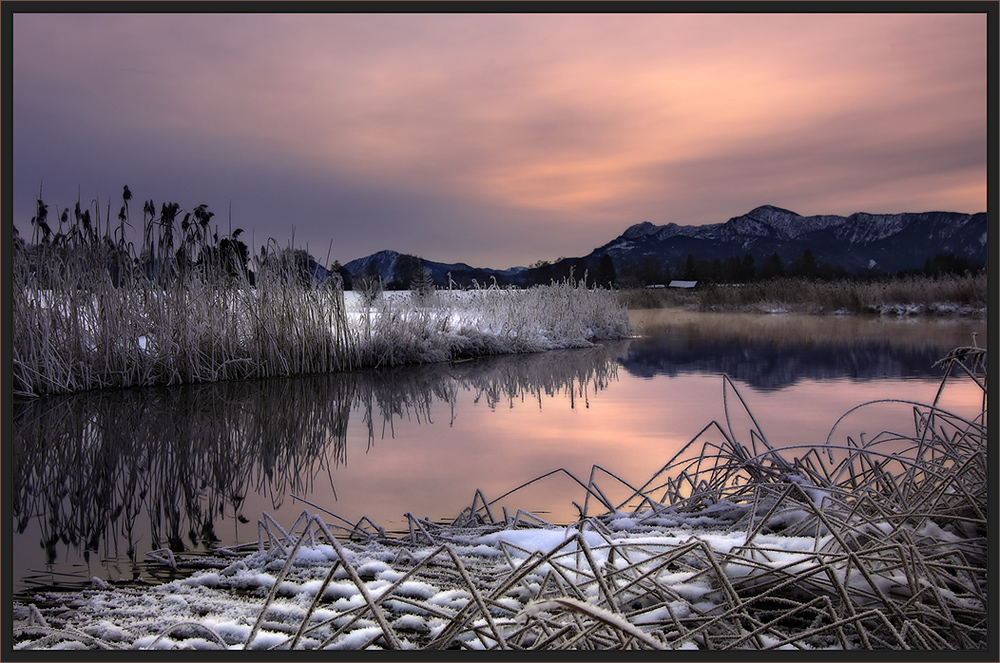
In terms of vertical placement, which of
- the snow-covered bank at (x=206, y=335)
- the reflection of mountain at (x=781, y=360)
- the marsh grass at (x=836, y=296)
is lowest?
the reflection of mountain at (x=781, y=360)

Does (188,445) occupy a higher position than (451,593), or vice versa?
(451,593)

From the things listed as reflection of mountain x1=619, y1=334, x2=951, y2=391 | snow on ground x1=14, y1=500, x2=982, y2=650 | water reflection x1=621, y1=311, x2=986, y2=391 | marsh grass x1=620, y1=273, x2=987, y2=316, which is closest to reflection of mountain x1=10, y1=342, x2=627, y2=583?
snow on ground x1=14, y1=500, x2=982, y2=650

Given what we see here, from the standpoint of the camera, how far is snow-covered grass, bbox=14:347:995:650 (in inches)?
44.1

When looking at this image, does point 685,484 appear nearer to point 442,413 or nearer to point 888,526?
point 888,526

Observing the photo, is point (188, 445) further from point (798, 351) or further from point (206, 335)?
point (798, 351)

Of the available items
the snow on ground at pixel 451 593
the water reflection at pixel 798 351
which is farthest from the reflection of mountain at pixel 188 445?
the water reflection at pixel 798 351

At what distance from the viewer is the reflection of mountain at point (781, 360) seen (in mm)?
6699

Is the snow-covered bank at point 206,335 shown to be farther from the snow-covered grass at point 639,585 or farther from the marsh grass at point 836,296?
the marsh grass at point 836,296

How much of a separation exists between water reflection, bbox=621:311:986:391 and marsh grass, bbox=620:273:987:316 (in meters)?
1.18

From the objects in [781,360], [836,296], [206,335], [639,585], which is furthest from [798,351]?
[836,296]

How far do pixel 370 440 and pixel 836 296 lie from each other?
1793 cm

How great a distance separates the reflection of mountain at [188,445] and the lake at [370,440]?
0.6 inches

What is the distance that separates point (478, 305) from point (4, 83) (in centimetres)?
1026

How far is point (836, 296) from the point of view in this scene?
18.1 m
